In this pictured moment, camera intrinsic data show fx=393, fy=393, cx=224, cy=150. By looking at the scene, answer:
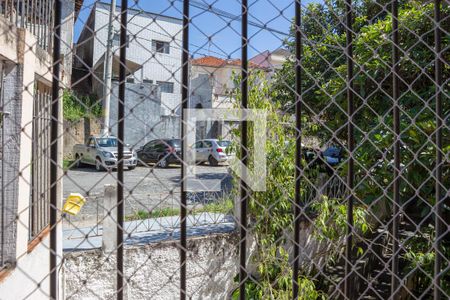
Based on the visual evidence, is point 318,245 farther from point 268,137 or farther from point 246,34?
point 246,34

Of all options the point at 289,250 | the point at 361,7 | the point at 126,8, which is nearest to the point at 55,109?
the point at 126,8

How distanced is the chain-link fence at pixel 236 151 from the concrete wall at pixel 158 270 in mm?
16

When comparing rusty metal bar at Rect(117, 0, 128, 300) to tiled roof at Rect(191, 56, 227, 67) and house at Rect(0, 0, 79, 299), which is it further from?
house at Rect(0, 0, 79, 299)

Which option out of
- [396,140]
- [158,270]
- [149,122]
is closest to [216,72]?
[396,140]

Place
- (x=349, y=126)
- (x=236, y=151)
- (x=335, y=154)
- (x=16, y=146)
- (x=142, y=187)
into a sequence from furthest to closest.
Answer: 1. (x=142, y=187)
2. (x=335, y=154)
3. (x=236, y=151)
4. (x=16, y=146)
5. (x=349, y=126)

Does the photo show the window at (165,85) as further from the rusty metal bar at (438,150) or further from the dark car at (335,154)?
the dark car at (335,154)

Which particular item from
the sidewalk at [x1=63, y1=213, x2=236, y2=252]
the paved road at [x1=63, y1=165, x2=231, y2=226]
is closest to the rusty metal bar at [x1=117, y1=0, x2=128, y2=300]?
the paved road at [x1=63, y1=165, x2=231, y2=226]

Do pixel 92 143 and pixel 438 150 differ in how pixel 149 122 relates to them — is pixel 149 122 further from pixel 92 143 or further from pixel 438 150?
pixel 92 143

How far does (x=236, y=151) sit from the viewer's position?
11.0ft

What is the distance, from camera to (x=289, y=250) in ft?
13.2

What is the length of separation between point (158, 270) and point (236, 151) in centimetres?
155

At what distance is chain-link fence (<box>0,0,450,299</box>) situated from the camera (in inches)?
40.3

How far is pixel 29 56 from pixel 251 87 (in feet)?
6.28

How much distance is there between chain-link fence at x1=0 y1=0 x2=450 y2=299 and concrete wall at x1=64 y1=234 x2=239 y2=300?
0.05ft
